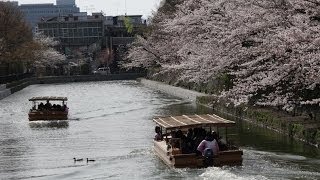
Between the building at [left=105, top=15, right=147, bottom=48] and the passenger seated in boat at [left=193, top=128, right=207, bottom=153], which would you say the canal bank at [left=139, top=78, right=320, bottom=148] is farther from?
the building at [left=105, top=15, right=147, bottom=48]

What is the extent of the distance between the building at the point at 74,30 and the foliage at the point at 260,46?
102165 mm

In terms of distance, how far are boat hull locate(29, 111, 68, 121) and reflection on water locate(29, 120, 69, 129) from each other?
811mm

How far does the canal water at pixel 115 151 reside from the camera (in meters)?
22.3

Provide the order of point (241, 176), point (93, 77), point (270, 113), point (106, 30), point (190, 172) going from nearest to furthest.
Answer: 1. point (241, 176)
2. point (190, 172)
3. point (270, 113)
4. point (93, 77)
5. point (106, 30)

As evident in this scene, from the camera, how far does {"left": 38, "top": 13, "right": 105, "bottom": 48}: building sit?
147750 millimetres

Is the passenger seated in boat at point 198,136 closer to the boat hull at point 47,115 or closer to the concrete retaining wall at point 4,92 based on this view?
the boat hull at point 47,115

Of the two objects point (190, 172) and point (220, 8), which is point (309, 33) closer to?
point (190, 172)

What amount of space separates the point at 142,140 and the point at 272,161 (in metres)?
9.36

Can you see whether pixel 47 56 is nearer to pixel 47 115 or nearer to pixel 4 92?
pixel 4 92

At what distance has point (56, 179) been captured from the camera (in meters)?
22.3

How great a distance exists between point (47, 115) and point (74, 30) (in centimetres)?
10587

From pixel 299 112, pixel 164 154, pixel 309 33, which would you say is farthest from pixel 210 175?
pixel 299 112

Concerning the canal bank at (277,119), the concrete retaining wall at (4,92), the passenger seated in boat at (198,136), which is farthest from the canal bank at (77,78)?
the passenger seated in boat at (198,136)

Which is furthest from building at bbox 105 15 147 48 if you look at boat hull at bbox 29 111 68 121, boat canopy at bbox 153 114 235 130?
boat canopy at bbox 153 114 235 130
